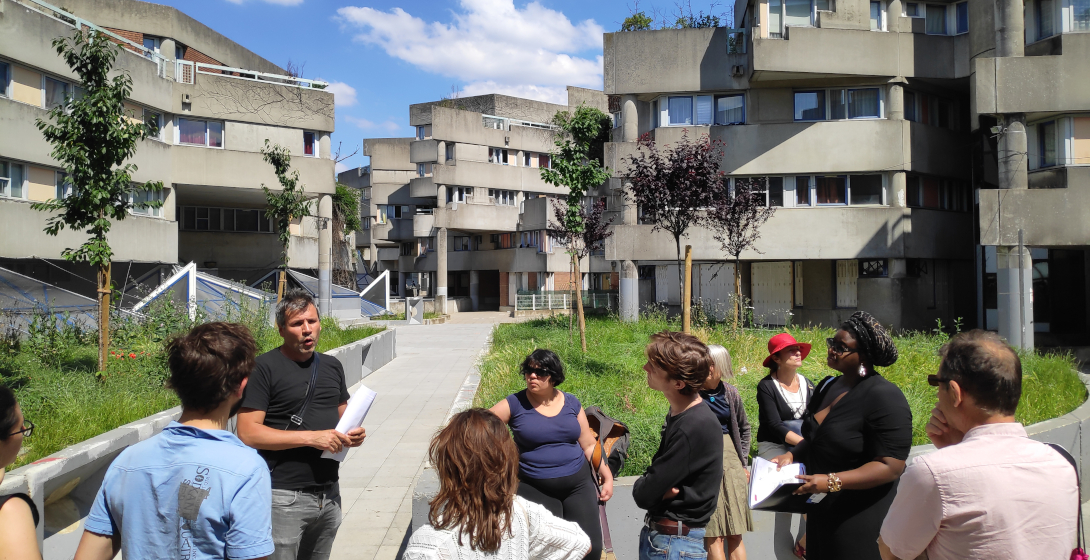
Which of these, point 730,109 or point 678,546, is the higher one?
point 730,109

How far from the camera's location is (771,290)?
2502 centimetres

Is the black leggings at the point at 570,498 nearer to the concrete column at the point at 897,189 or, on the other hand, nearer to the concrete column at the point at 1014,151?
the concrete column at the point at 1014,151

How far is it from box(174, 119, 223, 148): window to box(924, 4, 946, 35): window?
81.2 ft

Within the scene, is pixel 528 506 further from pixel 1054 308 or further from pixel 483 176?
pixel 483 176

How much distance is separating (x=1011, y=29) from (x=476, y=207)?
34.0 metres

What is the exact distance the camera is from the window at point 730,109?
23172 mm

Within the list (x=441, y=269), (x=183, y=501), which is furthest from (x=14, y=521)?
(x=441, y=269)

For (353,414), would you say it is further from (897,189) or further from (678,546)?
(897,189)

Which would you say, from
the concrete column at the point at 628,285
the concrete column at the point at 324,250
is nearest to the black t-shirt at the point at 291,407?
the concrete column at the point at 628,285

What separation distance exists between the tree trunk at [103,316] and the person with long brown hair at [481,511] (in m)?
8.29

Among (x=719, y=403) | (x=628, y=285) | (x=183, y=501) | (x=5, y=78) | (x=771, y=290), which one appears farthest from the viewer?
(x=771, y=290)

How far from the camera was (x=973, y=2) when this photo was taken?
20.5 meters

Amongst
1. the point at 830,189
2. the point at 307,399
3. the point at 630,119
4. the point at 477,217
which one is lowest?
the point at 307,399

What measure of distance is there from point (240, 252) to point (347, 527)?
2878 centimetres
